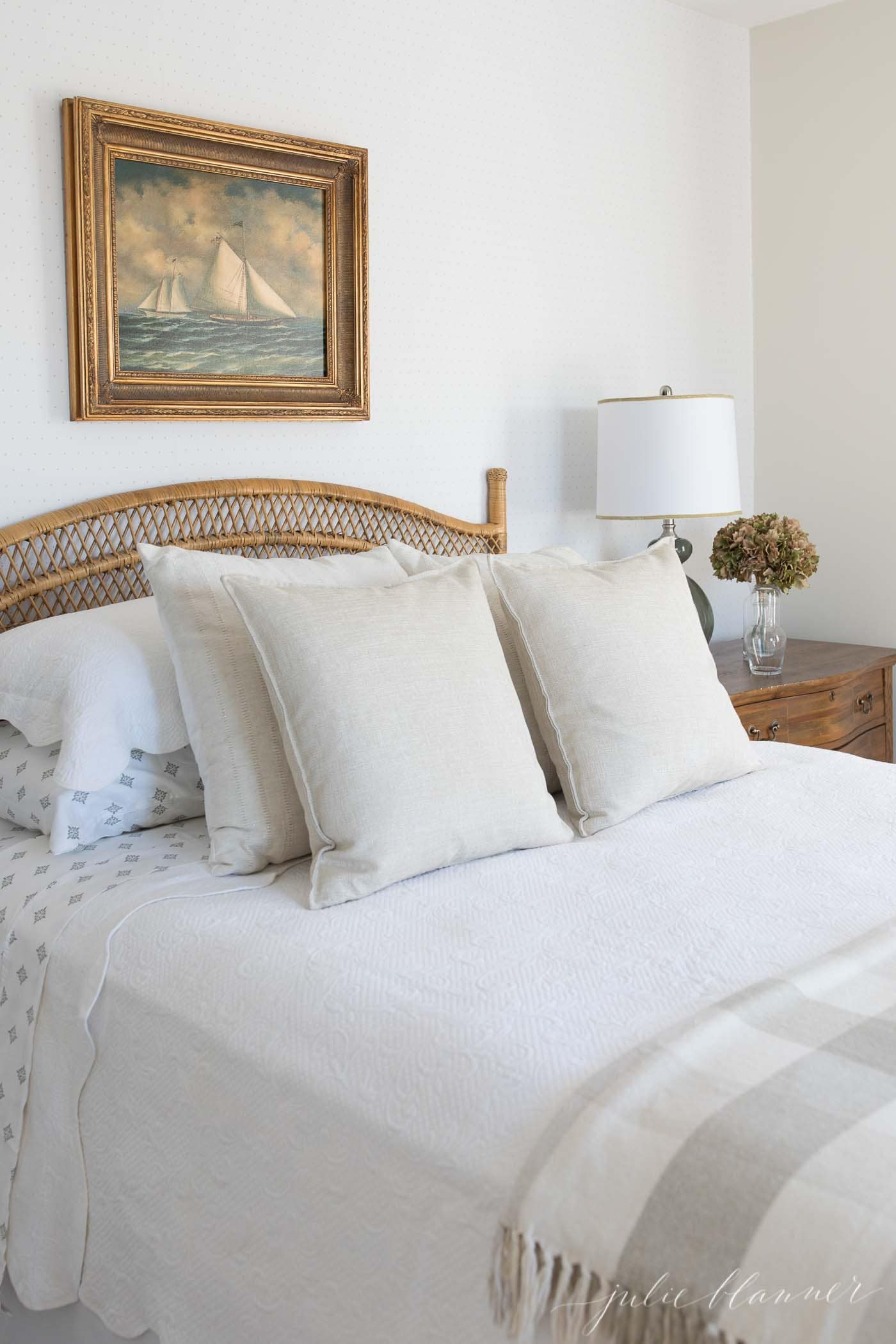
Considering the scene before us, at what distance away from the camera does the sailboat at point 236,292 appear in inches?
95.2

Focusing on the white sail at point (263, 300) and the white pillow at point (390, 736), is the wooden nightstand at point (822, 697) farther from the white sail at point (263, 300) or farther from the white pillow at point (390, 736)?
the white sail at point (263, 300)

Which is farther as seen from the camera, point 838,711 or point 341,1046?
point 838,711

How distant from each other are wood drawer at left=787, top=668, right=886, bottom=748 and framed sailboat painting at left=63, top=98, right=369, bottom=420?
1.31m

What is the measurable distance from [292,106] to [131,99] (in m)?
0.39

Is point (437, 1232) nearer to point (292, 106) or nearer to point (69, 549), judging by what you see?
point (69, 549)

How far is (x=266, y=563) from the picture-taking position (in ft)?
6.72

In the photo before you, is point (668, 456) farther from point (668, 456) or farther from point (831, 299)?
point (831, 299)

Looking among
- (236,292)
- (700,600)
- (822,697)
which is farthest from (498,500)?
(822,697)

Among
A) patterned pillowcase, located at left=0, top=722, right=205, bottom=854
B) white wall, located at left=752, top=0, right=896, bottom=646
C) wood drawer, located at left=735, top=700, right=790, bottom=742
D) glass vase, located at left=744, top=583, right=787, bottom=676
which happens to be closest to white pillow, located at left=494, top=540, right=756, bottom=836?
patterned pillowcase, located at left=0, top=722, right=205, bottom=854

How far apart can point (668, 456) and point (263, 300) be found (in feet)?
3.44

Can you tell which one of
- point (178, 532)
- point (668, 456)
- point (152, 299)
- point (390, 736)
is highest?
point (152, 299)

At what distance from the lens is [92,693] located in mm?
1782

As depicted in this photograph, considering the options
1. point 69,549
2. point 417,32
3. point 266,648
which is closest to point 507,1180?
point 266,648

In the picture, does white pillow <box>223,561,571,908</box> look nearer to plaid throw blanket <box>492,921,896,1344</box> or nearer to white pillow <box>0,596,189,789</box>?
white pillow <box>0,596,189,789</box>
